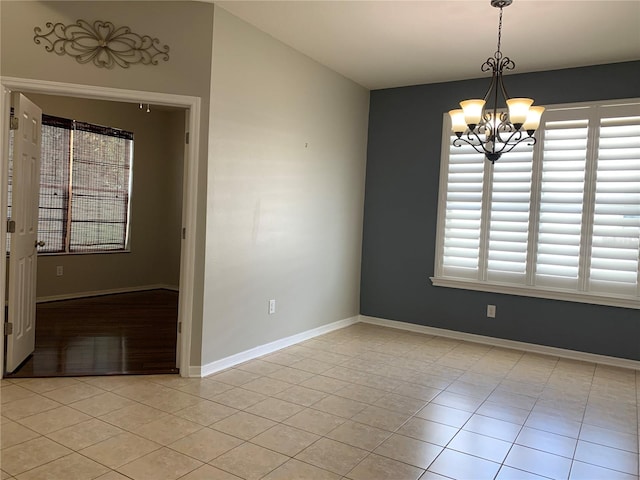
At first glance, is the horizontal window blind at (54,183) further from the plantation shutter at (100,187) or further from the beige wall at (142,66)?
the beige wall at (142,66)

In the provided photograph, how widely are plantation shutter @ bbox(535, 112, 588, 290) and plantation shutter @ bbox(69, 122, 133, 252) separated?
5.63 meters

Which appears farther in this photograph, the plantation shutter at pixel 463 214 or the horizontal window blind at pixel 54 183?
the horizontal window blind at pixel 54 183

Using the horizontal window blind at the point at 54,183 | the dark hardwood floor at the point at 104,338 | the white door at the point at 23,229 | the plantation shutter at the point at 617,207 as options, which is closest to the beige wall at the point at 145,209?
the horizontal window blind at the point at 54,183

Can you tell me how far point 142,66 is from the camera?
3.46m

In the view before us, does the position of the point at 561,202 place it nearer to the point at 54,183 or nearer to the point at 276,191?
the point at 276,191

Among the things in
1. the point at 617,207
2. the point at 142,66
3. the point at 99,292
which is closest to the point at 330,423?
the point at 142,66

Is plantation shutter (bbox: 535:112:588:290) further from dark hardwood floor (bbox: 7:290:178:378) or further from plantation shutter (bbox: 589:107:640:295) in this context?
dark hardwood floor (bbox: 7:290:178:378)

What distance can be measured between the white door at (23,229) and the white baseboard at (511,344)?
3617mm

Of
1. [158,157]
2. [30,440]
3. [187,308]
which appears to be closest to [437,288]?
[187,308]

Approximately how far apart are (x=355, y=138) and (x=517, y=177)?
1869 millimetres

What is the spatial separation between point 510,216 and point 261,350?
287 cm

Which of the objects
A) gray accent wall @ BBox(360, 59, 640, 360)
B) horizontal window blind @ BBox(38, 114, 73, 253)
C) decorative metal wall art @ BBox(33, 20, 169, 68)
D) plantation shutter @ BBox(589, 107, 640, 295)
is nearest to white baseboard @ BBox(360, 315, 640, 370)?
gray accent wall @ BBox(360, 59, 640, 360)

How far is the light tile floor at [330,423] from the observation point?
242 centimetres

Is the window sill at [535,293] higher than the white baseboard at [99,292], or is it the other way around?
the window sill at [535,293]
